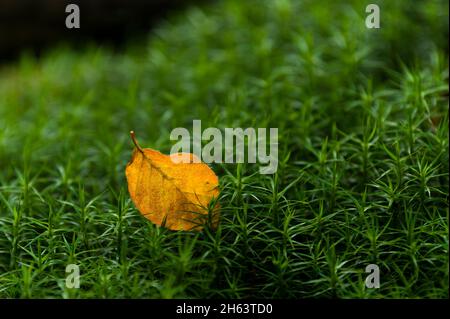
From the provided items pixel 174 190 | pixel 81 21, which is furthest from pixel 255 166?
pixel 81 21

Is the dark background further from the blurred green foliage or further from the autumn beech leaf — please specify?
the autumn beech leaf

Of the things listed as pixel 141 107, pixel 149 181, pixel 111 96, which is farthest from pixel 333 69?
pixel 149 181

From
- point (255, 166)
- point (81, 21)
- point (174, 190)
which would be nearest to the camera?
point (174, 190)

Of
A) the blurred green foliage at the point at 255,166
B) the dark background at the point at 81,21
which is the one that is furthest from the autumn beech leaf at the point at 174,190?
the dark background at the point at 81,21

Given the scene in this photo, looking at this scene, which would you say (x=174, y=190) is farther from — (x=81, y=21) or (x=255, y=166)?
(x=81, y=21)

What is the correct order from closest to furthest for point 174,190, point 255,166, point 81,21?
point 174,190 → point 255,166 → point 81,21

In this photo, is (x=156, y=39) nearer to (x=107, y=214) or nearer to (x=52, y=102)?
(x=52, y=102)

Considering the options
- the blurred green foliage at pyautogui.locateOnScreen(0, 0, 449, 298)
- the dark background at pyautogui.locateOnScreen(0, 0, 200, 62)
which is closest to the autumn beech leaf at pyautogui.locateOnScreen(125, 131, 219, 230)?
the blurred green foliage at pyautogui.locateOnScreen(0, 0, 449, 298)

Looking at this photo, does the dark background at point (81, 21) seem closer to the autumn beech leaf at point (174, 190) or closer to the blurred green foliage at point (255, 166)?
the blurred green foliage at point (255, 166)
